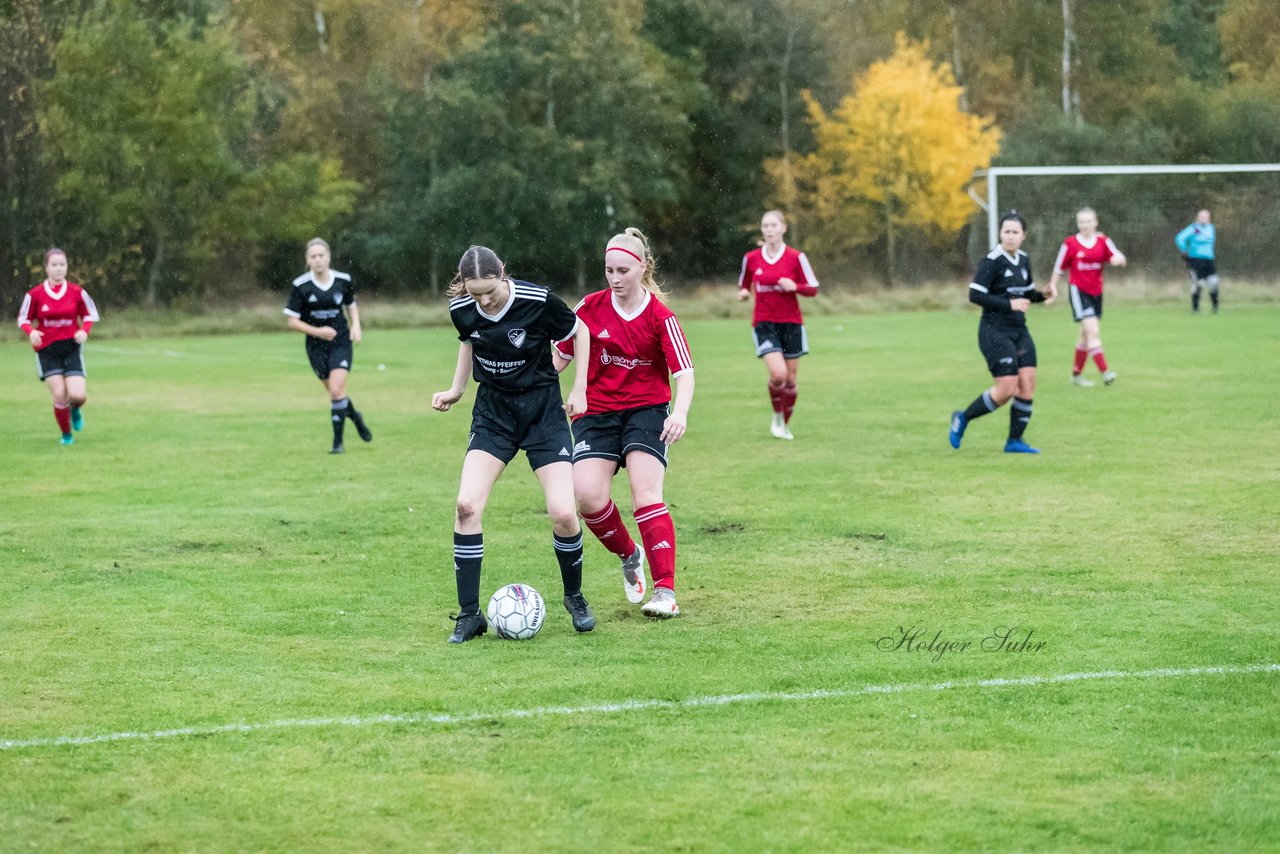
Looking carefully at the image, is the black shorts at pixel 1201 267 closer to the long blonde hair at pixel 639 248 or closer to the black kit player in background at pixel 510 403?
the long blonde hair at pixel 639 248

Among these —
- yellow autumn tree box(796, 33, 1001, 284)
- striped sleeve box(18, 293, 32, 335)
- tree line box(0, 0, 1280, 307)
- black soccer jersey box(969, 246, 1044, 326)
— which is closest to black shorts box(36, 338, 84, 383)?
striped sleeve box(18, 293, 32, 335)

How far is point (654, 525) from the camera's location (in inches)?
295

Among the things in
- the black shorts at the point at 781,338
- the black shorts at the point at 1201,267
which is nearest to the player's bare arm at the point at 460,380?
the black shorts at the point at 781,338

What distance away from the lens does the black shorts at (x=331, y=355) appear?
14.5 metres

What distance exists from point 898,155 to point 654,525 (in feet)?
155

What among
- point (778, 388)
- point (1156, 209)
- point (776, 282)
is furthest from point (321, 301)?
point (1156, 209)

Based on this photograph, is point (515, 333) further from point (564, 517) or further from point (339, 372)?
point (339, 372)

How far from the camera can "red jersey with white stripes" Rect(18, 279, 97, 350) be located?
Result: 15.4 m

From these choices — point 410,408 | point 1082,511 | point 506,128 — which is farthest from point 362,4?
point 1082,511

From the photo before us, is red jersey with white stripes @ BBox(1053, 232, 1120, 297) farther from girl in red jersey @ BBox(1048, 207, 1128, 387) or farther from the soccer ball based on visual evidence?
the soccer ball

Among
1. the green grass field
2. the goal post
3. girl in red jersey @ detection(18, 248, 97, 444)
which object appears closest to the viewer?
the green grass field

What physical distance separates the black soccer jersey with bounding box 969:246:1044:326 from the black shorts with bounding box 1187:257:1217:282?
22.2 meters

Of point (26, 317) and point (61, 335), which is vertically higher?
point (26, 317)

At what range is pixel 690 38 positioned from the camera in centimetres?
5831
